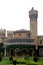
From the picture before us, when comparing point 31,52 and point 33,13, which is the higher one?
point 33,13

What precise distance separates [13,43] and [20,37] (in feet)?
8.95

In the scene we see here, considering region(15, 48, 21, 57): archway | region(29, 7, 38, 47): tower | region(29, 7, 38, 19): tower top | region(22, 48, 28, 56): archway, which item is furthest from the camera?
region(29, 7, 38, 19): tower top

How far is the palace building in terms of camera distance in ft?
171

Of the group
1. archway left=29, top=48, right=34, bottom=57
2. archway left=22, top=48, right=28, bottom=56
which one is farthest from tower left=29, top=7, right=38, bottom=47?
archway left=22, top=48, right=28, bottom=56

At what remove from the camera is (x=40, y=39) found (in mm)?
54844

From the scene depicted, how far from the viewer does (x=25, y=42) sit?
52094mm

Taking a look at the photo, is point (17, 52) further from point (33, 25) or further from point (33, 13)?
point (33, 13)

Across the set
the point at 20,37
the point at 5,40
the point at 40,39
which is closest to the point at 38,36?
the point at 40,39

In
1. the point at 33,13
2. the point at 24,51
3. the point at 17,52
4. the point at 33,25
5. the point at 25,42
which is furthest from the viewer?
the point at 33,13

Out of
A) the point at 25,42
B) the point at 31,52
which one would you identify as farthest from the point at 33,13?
the point at 31,52

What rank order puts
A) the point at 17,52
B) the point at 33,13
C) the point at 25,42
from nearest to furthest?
the point at 25,42
the point at 17,52
the point at 33,13

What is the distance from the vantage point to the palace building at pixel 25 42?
52.1m

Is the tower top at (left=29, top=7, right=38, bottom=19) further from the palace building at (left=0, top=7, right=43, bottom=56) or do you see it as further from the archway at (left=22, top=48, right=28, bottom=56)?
the archway at (left=22, top=48, right=28, bottom=56)

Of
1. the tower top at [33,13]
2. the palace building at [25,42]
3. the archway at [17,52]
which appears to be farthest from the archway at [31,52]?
the tower top at [33,13]
